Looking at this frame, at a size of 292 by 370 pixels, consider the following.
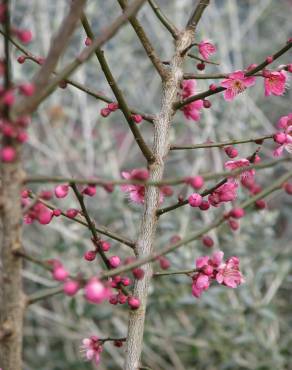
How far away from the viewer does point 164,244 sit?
2643 mm

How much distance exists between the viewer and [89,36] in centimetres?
103

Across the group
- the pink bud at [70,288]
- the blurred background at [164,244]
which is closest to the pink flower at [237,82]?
the pink bud at [70,288]

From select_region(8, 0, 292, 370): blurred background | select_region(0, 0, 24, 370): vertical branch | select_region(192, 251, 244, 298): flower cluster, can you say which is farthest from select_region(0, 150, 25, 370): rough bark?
select_region(8, 0, 292, 370): blurred background

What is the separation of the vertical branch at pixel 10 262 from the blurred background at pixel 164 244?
1.58 metres

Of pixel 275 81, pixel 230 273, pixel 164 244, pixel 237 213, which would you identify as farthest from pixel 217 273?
pixel 164 244

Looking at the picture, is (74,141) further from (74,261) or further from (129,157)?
(74,261)

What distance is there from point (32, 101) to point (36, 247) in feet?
8.74

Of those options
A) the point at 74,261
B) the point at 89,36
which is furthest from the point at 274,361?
the point at 89,36

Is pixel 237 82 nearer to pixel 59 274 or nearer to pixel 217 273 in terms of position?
pixel 217 273

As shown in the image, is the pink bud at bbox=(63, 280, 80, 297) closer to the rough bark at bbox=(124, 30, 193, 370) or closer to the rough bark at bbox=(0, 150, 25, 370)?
the rough bark at bbox=(0, 150, 25, 370)

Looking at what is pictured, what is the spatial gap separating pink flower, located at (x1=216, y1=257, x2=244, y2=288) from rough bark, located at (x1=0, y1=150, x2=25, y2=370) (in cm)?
38

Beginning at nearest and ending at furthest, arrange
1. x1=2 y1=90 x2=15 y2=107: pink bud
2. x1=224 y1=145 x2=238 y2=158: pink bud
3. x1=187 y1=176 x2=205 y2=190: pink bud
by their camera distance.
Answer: x1=2 y1=90 x2=15 y2=107: pink bud < x1=187 y1=176 x2=205 y2=190: pink bud < x1=224 y1=145 x2=238 y2=158: pink bud

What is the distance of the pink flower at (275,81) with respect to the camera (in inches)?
43.0

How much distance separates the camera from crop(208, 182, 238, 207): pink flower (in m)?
1.04
